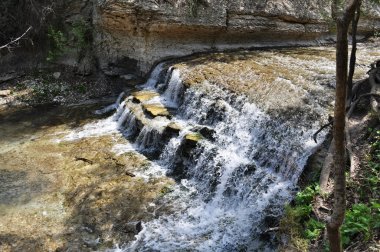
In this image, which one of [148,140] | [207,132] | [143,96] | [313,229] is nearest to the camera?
[313,229]

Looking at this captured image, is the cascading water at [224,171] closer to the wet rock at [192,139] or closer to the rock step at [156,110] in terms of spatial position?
the wet rock at [192,139]

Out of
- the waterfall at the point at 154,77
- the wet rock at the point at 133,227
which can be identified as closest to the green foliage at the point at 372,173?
the wet rock at the point at 133,227

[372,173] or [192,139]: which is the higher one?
[372,173]

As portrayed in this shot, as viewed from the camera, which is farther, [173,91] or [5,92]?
[5,92]

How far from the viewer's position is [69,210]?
22.4 feet

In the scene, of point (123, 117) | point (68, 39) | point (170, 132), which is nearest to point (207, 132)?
point (170, 132)

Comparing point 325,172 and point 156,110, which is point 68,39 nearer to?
point 156,110

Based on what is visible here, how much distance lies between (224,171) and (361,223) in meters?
3.39

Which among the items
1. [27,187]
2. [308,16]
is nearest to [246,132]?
[27,187]

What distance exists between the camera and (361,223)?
14.1ft

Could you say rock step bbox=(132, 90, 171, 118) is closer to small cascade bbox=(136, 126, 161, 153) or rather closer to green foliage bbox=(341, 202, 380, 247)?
small cascade bbox=(136, 126, 161, 153)

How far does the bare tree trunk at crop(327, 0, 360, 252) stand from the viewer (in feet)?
9.36

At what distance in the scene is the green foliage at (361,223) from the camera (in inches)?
166

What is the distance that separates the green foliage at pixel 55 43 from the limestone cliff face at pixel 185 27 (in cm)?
116
